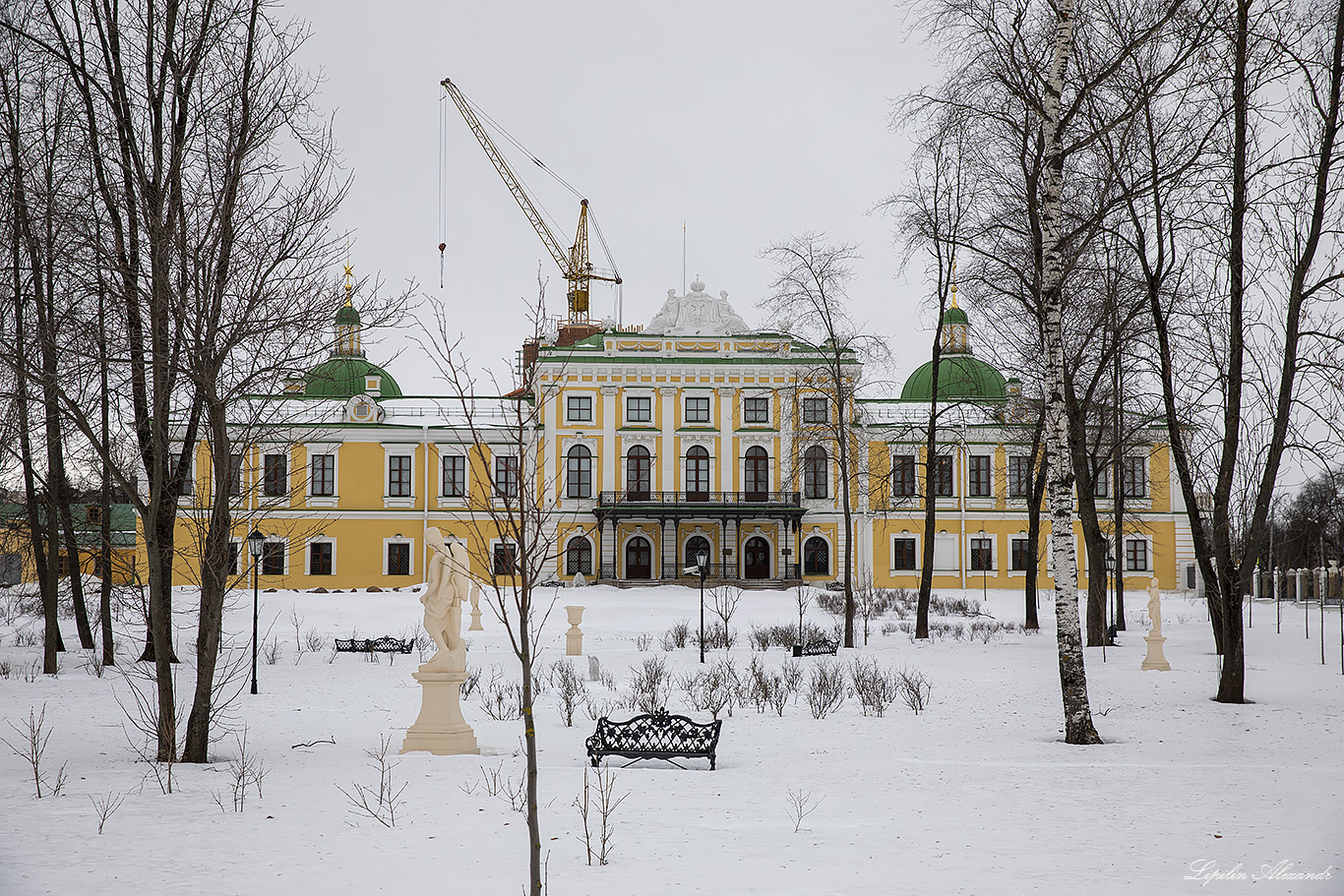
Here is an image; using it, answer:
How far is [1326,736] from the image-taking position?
34.1 feet

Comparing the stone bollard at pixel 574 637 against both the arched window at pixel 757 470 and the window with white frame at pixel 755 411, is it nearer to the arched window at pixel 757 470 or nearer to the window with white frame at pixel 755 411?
the arched window at pixel 757 470

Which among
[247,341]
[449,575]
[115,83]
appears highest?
[115,83]

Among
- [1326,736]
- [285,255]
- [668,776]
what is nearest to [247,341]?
[285,255]

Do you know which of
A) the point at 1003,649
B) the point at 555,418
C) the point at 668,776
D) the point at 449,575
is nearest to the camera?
the point at 668,776

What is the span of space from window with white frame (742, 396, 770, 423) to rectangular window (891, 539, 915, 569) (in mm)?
6904

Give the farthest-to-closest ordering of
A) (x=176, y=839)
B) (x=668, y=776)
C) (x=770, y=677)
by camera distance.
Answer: (x=770, y=677) → (x=668, y=776) → (x=176, y=839)

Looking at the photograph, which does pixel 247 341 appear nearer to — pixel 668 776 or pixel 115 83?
pixel 115 83

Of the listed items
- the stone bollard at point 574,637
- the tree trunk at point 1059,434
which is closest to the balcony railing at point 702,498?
the stone bollard at point 574,637

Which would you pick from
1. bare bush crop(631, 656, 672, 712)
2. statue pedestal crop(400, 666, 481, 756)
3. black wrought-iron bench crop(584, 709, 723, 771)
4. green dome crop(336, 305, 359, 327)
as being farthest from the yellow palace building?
black wrought-iron bench crop(584, 709, 723, 771)

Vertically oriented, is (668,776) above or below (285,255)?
below

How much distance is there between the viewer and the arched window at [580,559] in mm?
40219

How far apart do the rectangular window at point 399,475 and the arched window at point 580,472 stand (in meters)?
6.32

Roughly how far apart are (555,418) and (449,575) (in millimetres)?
30468

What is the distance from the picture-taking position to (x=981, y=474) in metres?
42.2
